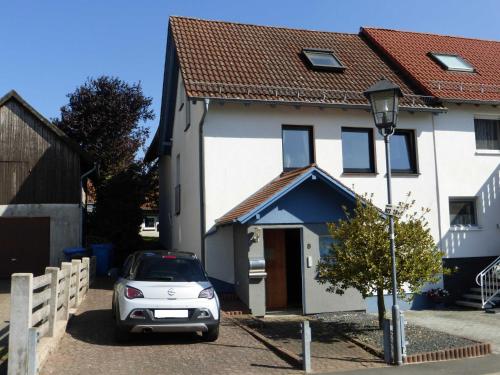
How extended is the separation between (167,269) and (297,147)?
6.78 meters

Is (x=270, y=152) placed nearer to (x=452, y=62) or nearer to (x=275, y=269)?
(x=275, y=269)

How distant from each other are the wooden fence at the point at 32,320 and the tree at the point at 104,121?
1643 cm

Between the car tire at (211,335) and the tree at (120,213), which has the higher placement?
the tree at (120,213)

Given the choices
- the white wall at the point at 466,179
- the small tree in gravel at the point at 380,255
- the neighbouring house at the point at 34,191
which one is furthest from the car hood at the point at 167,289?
the neighbouring house at the point at 34,191

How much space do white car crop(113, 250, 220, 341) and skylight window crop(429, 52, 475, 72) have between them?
1287cm

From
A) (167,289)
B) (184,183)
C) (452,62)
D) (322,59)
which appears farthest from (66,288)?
(452,62)

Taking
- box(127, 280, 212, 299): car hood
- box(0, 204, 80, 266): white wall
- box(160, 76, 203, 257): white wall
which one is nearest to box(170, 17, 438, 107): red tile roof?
box(160, 76, 203, 257): white wall

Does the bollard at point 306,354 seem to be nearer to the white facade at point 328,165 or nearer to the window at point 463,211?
the white facade at point 328,165

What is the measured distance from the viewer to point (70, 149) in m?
19.4

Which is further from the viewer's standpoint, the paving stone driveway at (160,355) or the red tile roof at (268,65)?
the red tile roof at (268,65)

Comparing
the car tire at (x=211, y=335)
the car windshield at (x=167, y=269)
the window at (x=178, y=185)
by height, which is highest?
the window at (x=178, y=185)

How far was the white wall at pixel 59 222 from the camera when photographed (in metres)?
19.0

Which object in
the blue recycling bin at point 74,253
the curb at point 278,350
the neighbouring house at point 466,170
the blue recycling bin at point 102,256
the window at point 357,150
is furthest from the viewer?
the blue recycling bin at point 102,256

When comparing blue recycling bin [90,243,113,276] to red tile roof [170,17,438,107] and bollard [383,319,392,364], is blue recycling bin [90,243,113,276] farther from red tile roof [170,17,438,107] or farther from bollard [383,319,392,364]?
bollard [383,319,392,364]
